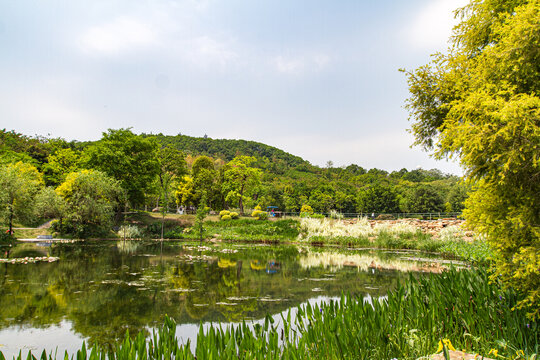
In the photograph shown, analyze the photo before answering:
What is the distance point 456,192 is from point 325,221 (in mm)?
34261

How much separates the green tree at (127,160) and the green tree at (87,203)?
11.7 feet

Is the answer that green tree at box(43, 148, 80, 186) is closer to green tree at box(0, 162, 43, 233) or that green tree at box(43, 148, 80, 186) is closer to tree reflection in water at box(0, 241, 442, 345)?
green tree at box(0, 162, 43, 233)

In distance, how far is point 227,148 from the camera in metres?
99.6

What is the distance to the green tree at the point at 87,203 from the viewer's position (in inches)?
939

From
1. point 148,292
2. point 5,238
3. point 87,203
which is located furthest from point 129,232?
point 148,292

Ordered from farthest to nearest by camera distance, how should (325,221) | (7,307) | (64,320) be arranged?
(325,221) → (7,307) → (64,320)

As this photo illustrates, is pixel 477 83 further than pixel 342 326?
Yes

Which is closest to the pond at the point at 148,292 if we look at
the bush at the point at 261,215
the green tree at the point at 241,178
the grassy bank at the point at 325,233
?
the grassy bank at the point at 325,233

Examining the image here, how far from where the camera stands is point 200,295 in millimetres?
7461

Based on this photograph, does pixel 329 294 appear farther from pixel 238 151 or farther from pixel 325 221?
pixel 238 151

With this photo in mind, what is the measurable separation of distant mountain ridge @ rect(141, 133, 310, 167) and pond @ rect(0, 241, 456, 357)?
258 ft

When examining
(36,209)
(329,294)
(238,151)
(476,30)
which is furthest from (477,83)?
(238,151)

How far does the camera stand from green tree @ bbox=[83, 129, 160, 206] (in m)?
30.2

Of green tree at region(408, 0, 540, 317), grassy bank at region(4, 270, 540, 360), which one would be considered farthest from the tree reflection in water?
green tree at region(408, 0, 540, 317)
